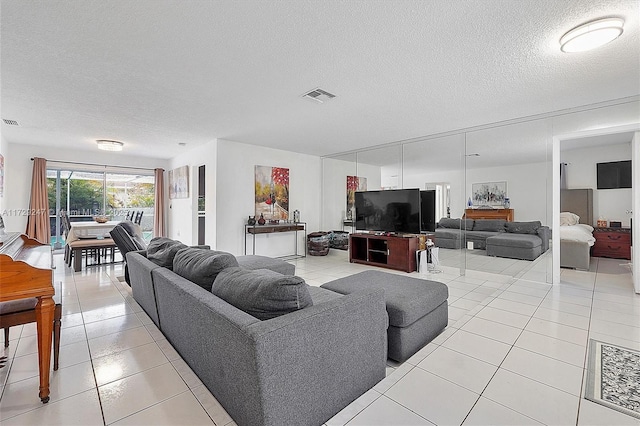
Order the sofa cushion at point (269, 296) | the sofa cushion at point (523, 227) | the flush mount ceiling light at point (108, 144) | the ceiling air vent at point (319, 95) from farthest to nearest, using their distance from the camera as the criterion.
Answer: the flush mount ceiling light at point (108, 144) < the sofa cushion at point (523, 227) < the ceiling air vent at point (319, 95) < the sofa cushion at point (269, 296)

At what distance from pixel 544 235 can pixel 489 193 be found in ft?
3.23

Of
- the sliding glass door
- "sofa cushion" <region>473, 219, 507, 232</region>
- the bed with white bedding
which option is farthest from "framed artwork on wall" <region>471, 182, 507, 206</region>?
the sliding glass door

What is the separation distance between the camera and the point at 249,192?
5.85m

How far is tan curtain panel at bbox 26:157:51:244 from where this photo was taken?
231 inches

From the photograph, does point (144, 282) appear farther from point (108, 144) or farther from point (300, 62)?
point (108, 144)

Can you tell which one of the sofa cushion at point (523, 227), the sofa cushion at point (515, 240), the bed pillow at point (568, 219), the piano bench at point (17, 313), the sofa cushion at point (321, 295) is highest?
the bed pillow at point (568, 219)

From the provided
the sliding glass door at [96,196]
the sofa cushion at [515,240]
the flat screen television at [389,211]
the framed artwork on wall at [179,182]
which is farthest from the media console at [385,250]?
the sliding glass door at [96,196]

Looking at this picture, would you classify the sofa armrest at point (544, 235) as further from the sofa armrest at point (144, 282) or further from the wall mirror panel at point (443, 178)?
the sofa armrest at point (144, 282)

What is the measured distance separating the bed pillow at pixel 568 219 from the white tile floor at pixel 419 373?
5.47ft

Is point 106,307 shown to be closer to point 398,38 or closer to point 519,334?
point 398,38

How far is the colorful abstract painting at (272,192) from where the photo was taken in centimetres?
601

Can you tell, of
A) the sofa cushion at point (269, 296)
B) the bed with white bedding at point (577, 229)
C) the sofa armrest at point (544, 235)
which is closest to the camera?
the sofa cushion at point (269, 296)

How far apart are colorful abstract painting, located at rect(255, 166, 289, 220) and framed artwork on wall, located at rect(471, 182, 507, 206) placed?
3775 mm

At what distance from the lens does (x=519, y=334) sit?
2.45m
